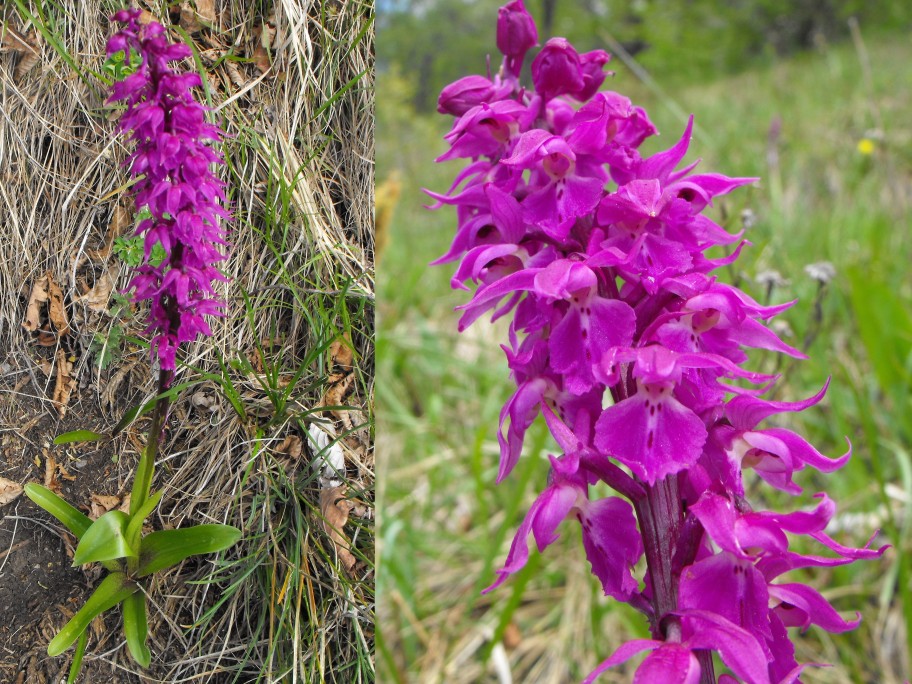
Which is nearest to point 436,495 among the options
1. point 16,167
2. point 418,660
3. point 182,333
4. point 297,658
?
point 418,660

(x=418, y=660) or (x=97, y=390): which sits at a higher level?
(x=97, y=390)

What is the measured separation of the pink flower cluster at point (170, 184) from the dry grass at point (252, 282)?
0.8 inches

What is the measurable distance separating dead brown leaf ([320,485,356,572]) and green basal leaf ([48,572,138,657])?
0.61 ft

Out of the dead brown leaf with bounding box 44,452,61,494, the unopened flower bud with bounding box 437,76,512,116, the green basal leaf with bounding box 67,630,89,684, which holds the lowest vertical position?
the green basal leaf with bounding box 67,630,89,684

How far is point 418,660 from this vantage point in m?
1.11

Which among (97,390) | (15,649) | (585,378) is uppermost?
(585,378)

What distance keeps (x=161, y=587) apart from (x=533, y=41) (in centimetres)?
56

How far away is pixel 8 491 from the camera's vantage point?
675 mm

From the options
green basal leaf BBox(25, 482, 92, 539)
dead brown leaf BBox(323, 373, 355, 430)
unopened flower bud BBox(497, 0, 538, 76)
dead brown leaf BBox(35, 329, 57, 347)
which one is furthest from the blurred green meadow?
dead brown leaf BBox(35, 329, 57, 347)

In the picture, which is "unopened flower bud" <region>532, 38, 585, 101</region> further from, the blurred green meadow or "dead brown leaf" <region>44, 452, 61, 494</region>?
"dead brown leaf" <region>44, 452, 61, 494</region>

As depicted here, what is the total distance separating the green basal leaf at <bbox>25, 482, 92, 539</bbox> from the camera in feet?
2.19

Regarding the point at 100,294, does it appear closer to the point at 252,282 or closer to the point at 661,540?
the point at 252,282

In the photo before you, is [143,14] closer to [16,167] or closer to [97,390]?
[16,167]

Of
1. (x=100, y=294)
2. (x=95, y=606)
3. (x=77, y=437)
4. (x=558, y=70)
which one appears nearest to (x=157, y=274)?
(x=100, y=294)
